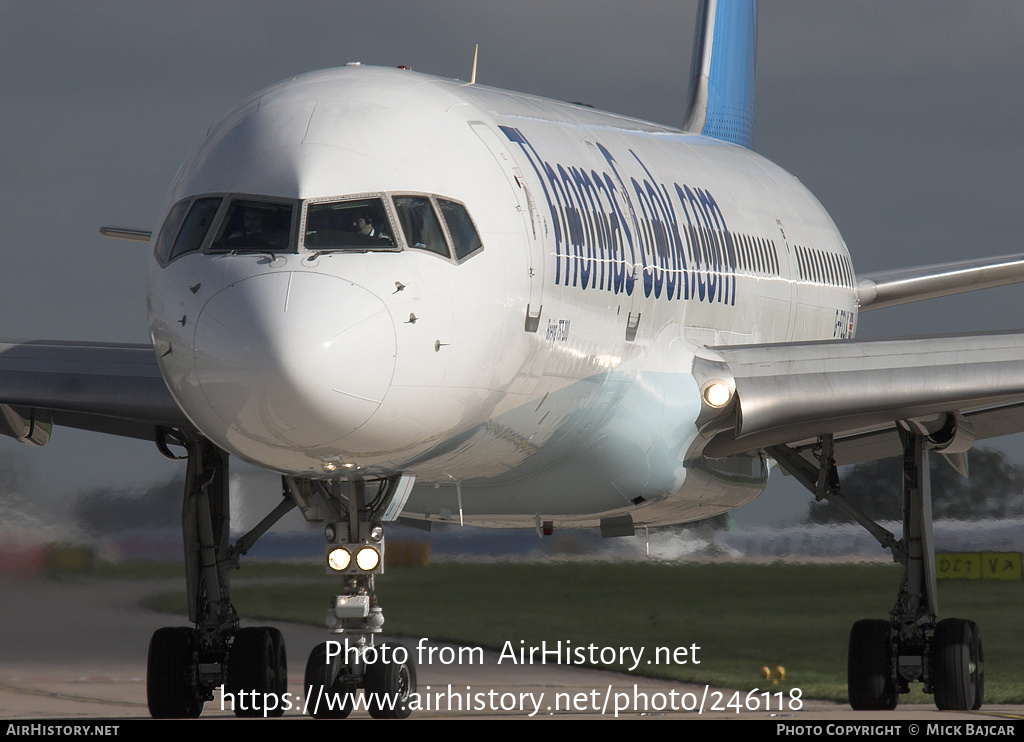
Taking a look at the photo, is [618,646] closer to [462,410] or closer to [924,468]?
[924,468]

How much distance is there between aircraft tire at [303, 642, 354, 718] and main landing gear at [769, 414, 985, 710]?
18.1 feet

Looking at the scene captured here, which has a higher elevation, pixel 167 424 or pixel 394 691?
pixel 167 424

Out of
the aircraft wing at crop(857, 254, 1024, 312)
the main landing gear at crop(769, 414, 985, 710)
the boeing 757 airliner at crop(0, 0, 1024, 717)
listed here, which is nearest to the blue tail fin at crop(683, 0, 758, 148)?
the aircraft wing at crop(857, 254, 1024, 312)

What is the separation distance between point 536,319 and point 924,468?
550cm

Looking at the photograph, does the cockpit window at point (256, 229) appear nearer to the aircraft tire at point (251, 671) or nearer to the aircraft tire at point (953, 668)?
the aircraft tire at point (251, 671)

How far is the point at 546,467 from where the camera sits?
14.1 metres

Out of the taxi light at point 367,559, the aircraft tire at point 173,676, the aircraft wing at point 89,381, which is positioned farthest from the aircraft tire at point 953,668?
the aircraft wing at point 89,381

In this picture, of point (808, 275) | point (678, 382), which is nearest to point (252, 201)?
point (678, 382)

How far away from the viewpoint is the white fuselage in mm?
10086

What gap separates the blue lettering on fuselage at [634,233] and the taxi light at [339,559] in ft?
8.28

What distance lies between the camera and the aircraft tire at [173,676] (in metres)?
15.0

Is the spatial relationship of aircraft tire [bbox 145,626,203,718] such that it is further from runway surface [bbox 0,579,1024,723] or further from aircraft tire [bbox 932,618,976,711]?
aircraft tire [bbox 932,618,976,711]

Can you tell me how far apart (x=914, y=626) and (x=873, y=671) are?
0.57 m

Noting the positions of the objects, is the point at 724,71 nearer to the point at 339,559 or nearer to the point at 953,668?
the point at 953,668
